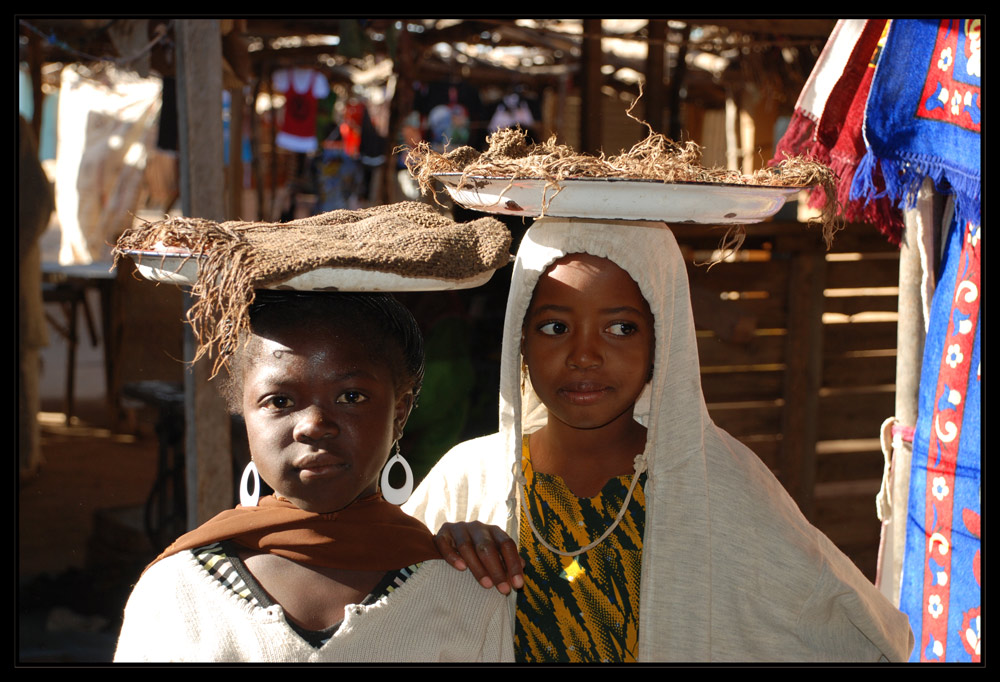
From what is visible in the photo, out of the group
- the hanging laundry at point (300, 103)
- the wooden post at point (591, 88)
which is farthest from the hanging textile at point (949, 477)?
the hanging laundry at point (300, 103)

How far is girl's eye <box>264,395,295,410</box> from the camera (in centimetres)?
159

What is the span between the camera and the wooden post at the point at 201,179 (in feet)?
10.8

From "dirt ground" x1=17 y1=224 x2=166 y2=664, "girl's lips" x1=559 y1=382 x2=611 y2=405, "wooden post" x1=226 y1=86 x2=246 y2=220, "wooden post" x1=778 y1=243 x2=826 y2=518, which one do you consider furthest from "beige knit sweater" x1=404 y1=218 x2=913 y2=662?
"wooden post" x1=226 y1=86 x2=246 y2=220

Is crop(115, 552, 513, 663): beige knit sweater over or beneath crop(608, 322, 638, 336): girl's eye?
beneath

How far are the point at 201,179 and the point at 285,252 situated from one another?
2.15m

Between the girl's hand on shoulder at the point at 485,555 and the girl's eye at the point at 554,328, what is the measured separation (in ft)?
1.53

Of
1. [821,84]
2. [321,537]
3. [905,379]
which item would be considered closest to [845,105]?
[821,84]

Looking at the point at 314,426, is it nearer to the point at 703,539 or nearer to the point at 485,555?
the point at 485,555

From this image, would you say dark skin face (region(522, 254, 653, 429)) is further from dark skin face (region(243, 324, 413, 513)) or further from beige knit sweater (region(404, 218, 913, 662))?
dark skin face (region(243, 324, 413, 513))

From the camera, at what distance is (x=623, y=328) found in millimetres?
1888

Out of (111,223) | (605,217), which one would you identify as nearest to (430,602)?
(605,217)

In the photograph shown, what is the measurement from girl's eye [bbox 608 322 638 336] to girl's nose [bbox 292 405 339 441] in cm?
68

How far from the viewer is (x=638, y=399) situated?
212 cm

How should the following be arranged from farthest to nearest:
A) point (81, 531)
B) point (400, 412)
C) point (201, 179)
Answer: point (81, 531), point (201, 179), point (400, 412)
